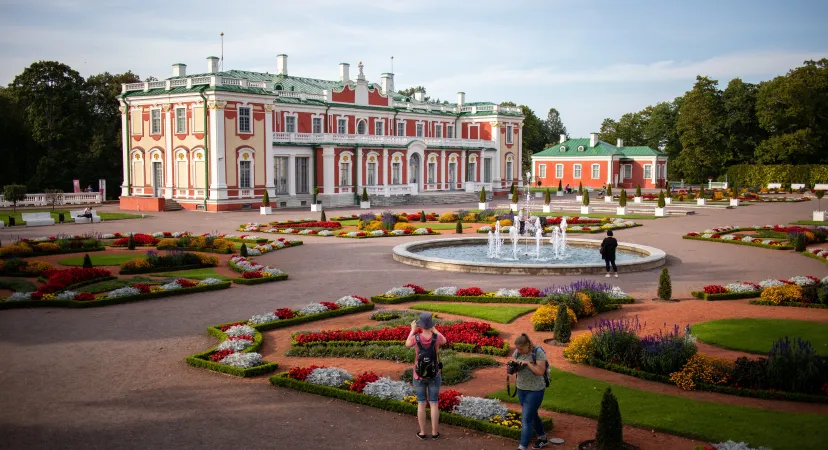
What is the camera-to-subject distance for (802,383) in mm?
10148

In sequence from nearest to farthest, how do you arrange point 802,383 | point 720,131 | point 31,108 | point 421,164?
point 802,383
point 31,108
point 421,164
point 720,131

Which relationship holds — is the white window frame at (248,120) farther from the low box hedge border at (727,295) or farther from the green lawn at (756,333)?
the green lawn at (756,333)

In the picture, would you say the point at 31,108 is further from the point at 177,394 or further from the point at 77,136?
the point at 177,394

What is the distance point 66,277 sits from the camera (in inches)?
723

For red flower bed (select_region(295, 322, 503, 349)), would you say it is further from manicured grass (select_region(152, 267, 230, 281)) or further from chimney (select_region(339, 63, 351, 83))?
chimney (select_region(339, 63, 351, 83))

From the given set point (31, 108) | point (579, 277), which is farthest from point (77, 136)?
point (579, 277)

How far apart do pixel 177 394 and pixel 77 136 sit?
173ft

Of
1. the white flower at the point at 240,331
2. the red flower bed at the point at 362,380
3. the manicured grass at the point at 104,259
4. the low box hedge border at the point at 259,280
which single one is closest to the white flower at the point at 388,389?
the red flower bed at the point at 362,380

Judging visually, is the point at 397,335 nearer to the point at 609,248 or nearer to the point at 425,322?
the point at 425,322

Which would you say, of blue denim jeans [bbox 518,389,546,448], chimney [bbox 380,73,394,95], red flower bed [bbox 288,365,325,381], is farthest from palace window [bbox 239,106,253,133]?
blue denim jeans [bbox 518,389,546,448]

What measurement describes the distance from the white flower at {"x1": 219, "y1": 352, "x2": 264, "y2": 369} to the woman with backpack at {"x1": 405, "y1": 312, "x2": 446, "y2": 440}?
3.86 meters

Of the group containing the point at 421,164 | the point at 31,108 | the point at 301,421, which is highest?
the point at 31,108

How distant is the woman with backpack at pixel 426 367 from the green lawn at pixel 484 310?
645 cm

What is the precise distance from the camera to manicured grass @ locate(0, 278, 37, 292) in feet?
60.2
